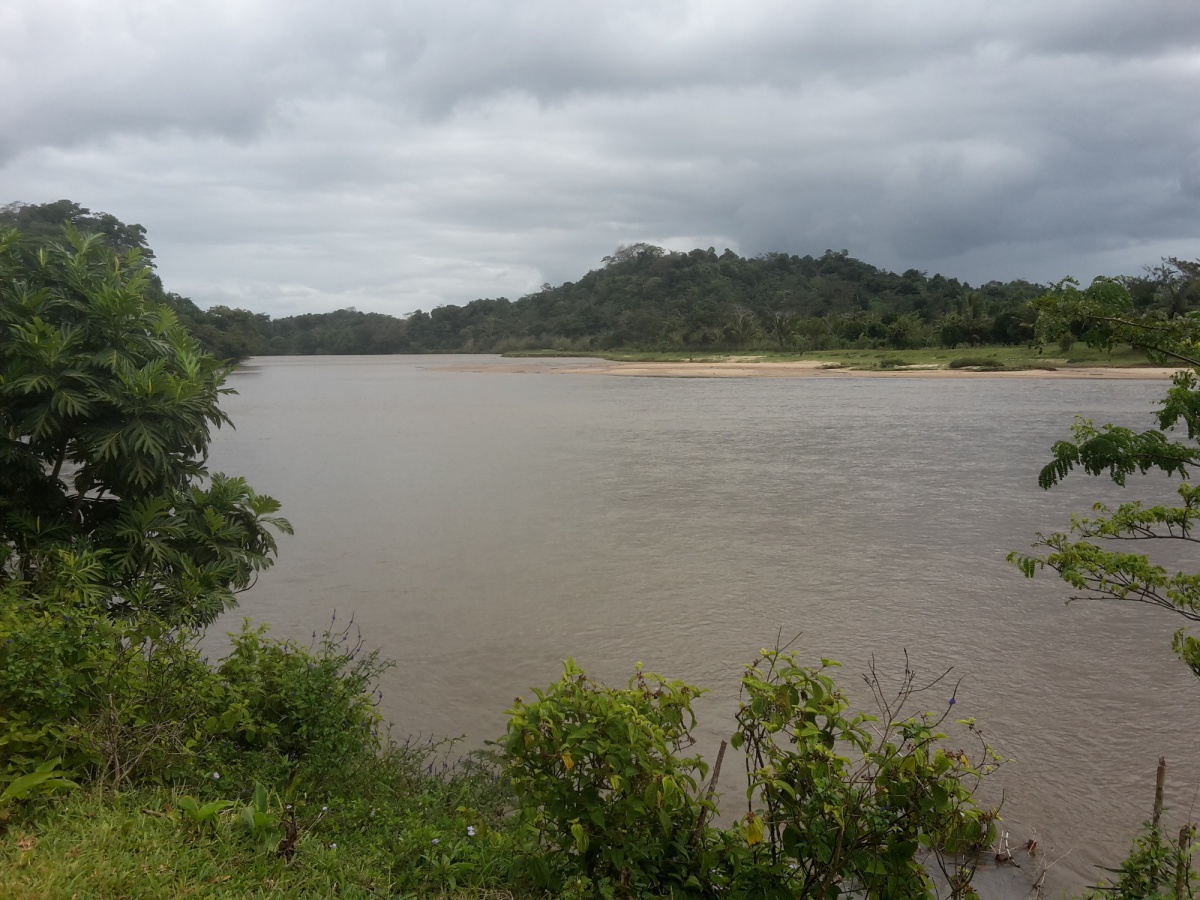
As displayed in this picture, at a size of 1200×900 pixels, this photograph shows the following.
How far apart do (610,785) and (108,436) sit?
3805mm

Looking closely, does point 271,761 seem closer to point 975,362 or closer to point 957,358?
point 975,362

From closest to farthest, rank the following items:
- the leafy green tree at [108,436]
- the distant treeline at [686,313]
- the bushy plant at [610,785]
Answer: the bushy plant at [610,785] < the leafy green tree at [108,436] < the distant treeline at [686,313]

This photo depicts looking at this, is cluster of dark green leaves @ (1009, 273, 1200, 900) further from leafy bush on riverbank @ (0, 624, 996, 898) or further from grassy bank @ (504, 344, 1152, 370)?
grassy bank @ (504, 344, 1152, 370)

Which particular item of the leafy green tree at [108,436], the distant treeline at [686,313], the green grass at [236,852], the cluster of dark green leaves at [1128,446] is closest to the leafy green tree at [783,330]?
the distant treeline at [686,313]

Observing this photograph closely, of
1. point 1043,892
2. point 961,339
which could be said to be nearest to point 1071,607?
point 1043,892

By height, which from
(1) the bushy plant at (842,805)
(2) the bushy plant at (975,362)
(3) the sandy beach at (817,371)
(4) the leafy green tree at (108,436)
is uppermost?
(2) the bushy plant at (975,362)

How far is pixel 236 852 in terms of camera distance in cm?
319

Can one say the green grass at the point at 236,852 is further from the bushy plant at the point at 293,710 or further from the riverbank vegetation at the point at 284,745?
the bushy plant at the point at 293,710

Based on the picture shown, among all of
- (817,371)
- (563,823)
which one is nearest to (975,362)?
(817,371)

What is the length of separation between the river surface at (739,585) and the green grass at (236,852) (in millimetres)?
2267

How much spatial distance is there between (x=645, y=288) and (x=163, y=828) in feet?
406

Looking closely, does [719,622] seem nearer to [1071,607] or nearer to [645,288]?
[1071,607]

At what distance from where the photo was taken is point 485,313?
150 metres

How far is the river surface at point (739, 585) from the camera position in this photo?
20.4ft
